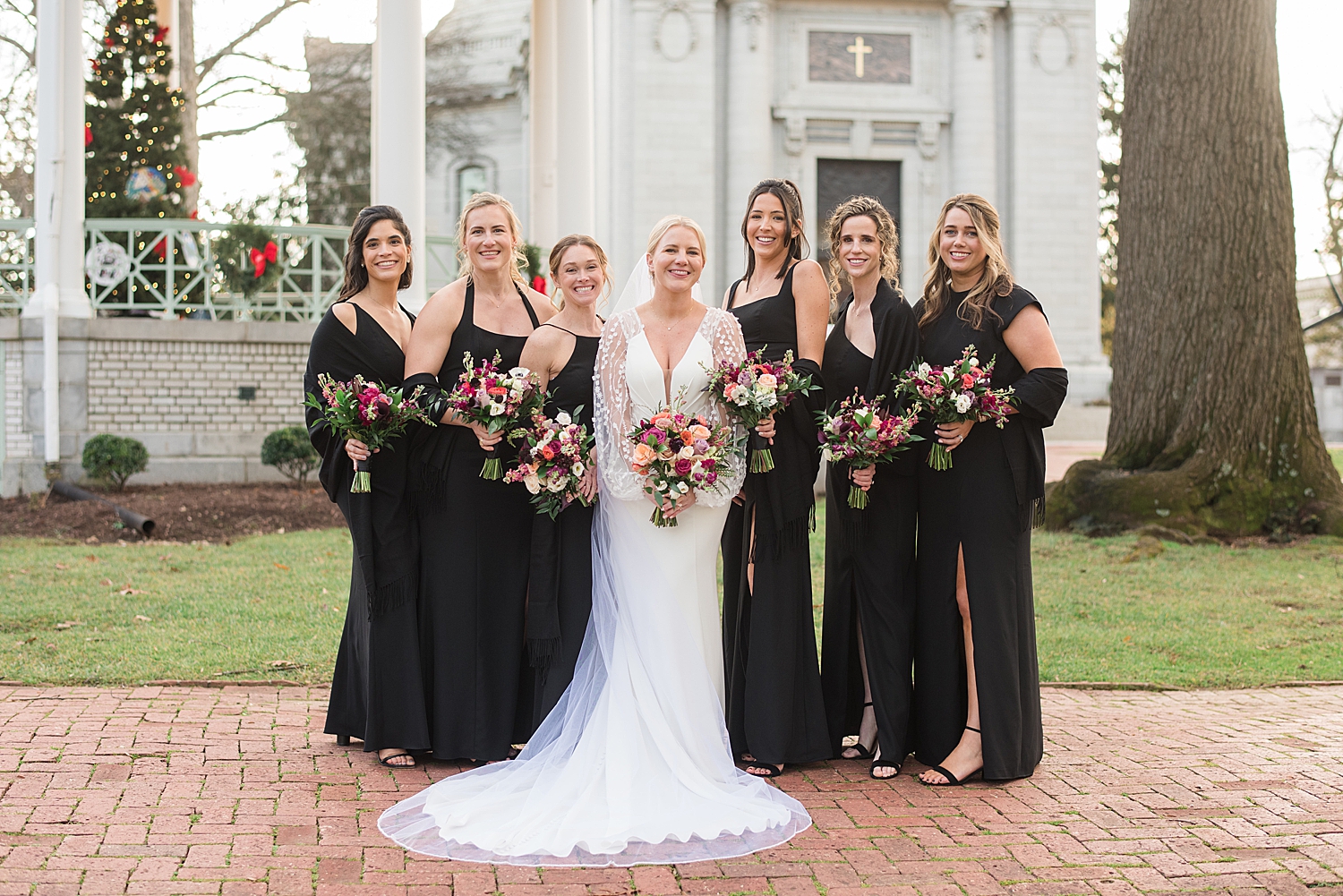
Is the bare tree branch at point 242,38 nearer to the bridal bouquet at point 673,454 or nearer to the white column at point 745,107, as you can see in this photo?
the white column at point 745,107

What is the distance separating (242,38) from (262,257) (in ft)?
45.5

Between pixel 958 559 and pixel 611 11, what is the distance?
956 inches

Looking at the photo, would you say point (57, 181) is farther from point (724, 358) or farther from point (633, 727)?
point (633, 727)

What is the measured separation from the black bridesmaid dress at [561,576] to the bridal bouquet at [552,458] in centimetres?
21

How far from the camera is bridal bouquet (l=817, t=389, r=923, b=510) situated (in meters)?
4.89

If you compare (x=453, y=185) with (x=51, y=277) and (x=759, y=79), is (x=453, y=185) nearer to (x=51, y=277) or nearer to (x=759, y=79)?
(x=759, y=79)

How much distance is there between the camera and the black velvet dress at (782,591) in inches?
205

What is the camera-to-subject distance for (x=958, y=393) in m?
4.94

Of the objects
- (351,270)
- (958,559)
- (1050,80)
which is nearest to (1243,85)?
(958,559)

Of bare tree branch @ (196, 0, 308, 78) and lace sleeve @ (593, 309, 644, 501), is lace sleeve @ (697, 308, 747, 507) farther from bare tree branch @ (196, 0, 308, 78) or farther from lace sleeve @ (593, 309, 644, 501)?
bare tree branch @ (196, 0, 308, 78)

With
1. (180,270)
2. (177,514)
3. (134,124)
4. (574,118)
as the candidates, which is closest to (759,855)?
(177,514)

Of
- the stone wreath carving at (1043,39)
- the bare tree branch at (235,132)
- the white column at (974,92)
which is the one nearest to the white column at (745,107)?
the white column at (974,92)

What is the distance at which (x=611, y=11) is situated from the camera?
2708 centimetres

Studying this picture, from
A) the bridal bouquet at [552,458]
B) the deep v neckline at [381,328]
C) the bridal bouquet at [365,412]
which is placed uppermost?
the deep v neckline at [381,328]
